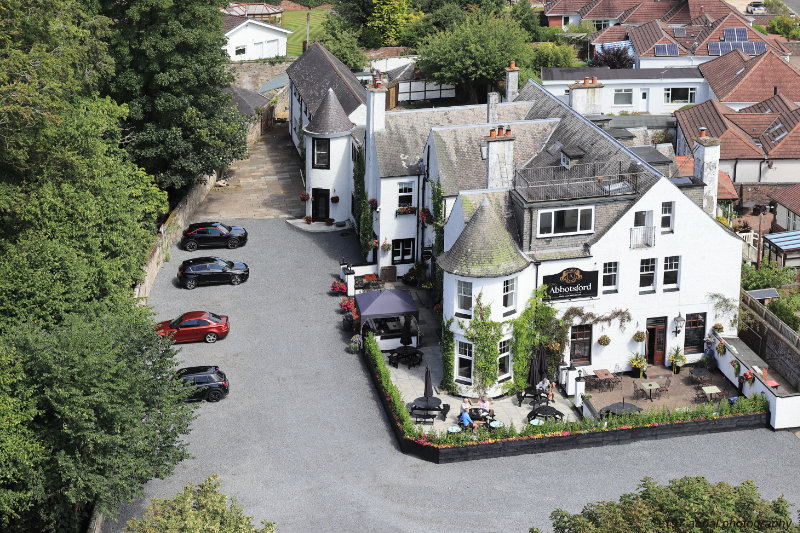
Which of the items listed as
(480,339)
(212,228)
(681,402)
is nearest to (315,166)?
A: (212,228)

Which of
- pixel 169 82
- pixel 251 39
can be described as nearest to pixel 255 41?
pixel 251 39

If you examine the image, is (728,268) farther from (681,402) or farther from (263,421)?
(263,421)

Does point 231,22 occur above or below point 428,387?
above

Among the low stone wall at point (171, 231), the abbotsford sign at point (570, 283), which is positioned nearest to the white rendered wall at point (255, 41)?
the low stone wall at point (171, 231)

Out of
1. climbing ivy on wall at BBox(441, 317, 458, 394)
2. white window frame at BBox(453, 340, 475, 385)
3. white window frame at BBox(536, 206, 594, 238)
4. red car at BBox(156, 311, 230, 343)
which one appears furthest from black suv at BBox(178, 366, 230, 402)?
white window frame at BBox(536, 206, 594, 238)

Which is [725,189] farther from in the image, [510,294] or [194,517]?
[194,517]

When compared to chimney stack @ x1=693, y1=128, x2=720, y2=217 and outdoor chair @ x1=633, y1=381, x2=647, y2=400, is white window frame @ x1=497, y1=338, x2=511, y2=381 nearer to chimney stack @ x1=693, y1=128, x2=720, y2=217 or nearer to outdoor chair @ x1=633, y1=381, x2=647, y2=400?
outdoor chair @ x1=633, y1=381, x2=647, y2=400

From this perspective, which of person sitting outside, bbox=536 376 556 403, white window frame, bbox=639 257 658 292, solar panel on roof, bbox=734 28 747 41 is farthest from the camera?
solar panel on roof, bbox=734 28 747 41
